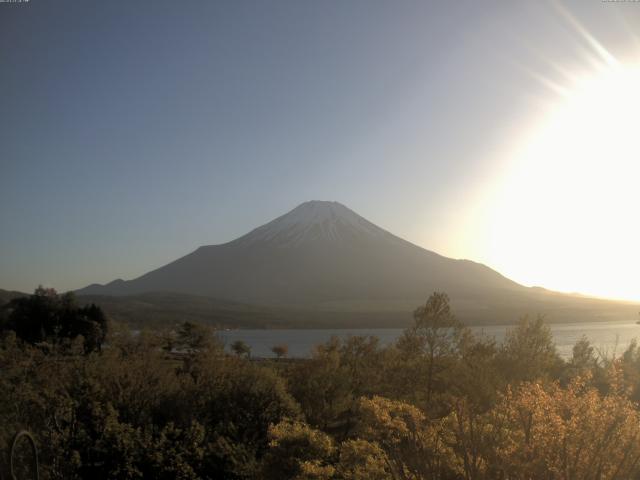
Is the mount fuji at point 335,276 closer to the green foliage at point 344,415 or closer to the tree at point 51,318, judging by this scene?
the tree at point 51,318

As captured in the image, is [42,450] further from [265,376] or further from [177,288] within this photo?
[177,288]

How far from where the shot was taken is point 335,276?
6166 inches

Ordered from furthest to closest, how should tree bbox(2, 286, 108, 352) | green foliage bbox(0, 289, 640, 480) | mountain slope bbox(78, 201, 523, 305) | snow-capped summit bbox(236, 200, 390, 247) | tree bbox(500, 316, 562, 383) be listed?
snow-capped summit bbox(236, 200, 390, 247), mountain slope bbox(78, 201, 523, 305), tree bbox(2, 286, 108, 352), tree bbox(500, 316, 562, 383), green foliage bbox(0, 289, 640, 480)

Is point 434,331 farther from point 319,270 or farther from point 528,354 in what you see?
point 319,270

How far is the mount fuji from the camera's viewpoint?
13350 cm

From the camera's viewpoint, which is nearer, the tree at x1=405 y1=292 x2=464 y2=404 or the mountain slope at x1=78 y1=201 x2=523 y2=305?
the tree at x1=405 y1=292 x2=464 y2=404

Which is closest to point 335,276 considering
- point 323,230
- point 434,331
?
point 323,230

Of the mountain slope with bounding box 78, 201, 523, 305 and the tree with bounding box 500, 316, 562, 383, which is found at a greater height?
the mountain slope with bounding box 78, 201, 523, 305

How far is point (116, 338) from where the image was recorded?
29.5 m

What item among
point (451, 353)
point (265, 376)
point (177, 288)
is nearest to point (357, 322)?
point (177, 288)

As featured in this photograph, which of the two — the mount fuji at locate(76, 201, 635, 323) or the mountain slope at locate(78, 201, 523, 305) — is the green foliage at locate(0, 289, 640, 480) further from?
the mountain slope at locate(78, 201, 523, 305)

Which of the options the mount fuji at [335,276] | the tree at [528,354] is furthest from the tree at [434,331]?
the mount fuji at [335,276]

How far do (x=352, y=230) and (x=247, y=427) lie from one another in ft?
558

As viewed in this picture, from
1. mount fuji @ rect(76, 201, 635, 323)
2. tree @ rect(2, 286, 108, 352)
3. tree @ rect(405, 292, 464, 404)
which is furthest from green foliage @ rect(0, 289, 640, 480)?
mount fuji @ rect(76, 201, 635, 323)
